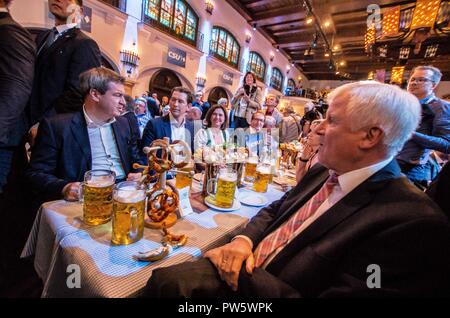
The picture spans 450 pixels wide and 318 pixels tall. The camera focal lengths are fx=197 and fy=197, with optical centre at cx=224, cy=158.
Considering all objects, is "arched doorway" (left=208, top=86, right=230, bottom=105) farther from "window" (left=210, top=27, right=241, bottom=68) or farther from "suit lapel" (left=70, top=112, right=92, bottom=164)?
"suit lapel" (left=70, top=112, right=92, bottom=164)

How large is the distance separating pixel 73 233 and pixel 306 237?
916mm

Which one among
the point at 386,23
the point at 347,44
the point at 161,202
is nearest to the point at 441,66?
the point at 347,44

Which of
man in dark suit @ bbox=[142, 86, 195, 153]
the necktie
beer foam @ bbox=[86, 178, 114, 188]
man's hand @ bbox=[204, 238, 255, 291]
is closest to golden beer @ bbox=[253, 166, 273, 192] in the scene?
man's hand @ bbox=[204, 238, 255, 291]

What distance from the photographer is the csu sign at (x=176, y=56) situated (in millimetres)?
7398

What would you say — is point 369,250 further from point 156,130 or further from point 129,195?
point 156,130

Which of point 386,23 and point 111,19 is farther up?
point 111,19

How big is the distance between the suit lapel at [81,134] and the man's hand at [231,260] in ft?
3.80

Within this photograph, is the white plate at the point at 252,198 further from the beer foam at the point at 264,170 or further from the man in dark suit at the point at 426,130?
the man in dark suit at the point at 426,130

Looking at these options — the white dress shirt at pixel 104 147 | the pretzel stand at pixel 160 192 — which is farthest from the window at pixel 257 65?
the pretzel stand at pixel 160 192

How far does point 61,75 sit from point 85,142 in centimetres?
59

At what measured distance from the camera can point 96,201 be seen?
850 millimetres

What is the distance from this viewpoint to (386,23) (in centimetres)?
348

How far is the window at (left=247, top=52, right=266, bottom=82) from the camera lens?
453 inches
